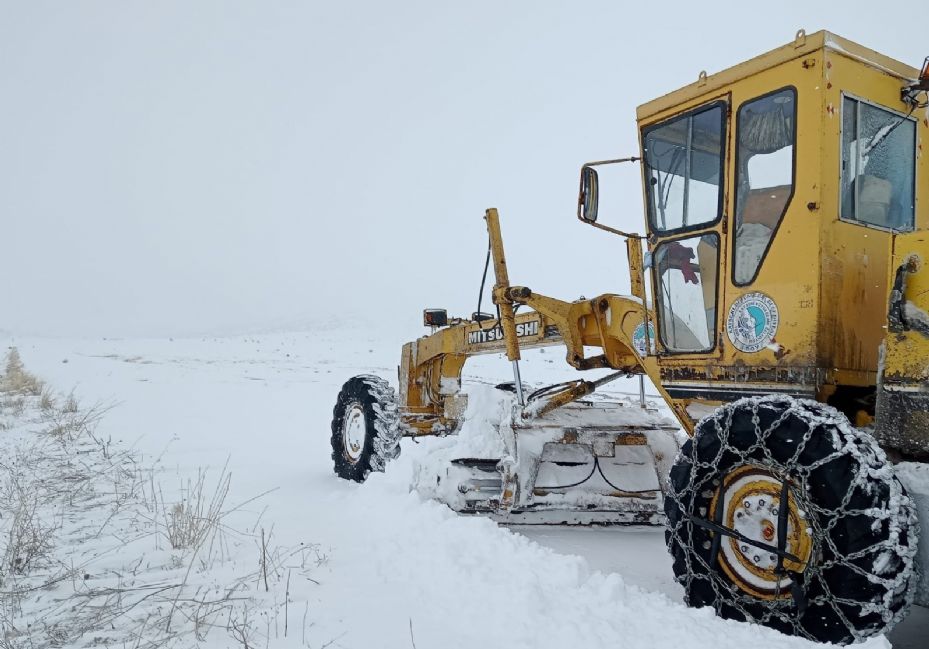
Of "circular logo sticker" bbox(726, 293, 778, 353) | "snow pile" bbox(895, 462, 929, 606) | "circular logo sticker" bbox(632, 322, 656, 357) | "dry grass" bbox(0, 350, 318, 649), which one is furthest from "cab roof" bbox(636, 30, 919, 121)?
"dry grass" bbox(0, 350, 318, 649)

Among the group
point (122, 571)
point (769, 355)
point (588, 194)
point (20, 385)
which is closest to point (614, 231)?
point (588, 194)

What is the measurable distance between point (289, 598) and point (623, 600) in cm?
156

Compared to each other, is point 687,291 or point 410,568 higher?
point 687,291

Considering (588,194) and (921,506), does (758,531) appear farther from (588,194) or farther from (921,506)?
(588,194)

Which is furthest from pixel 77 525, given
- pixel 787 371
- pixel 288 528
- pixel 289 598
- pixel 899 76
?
pixel 899 76

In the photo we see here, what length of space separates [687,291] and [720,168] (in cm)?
75

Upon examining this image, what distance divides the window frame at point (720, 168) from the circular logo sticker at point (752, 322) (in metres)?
0.53

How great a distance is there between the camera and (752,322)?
359 cm

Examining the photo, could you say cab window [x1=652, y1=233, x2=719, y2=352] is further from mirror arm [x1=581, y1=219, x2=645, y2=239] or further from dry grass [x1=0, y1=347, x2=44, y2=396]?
dry grass [x1=0, y1=347, x2=44, y2=396]

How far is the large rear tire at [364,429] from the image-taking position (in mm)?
6648

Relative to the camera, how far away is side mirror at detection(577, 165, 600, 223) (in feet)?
13.8

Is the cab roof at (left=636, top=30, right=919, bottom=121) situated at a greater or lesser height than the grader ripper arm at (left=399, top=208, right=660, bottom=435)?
greater

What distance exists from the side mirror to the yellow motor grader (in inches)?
0.5

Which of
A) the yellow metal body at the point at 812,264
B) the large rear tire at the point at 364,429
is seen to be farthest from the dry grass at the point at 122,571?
the yellow metal body at the point at 812,264
